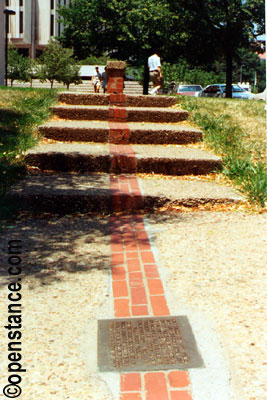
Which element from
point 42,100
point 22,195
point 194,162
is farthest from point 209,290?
point 42,100

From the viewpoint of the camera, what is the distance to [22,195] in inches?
214

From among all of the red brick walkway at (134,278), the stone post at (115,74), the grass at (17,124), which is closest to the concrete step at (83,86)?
the stone post at (115,74)

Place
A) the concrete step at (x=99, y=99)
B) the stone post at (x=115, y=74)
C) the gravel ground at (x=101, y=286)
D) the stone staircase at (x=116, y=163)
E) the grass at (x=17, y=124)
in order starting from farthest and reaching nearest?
1. the stone post at (x=115, y=74)
2. the concrete step at (x=99, y=99)
3. the grass at (x=17, y=124)
4. the stone staircase at (x=116, y=163)
5. the gravel ground at (x=101, y=286)

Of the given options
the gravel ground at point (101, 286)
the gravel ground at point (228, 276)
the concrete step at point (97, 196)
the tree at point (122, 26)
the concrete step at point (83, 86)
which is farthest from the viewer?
the concrete step at point (83, 86)

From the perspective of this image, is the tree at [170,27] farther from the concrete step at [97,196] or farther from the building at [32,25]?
the concrete step at [97,196]

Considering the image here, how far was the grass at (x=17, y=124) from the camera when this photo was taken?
6.31m

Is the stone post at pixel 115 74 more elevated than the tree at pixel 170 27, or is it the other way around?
the tree at pixel 170 27

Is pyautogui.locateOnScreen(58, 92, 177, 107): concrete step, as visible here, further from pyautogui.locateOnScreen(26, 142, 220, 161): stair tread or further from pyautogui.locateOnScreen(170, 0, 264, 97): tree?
pyautogui.locateOnScreen(170, 0, 264, 97): tree

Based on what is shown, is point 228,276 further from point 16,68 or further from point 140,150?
point 16,68

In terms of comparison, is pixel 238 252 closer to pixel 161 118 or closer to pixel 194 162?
pixel 194 162

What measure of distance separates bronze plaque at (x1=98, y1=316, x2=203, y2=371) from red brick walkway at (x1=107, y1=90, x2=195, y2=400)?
9 cm

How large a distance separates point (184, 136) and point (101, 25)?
93.8 feet

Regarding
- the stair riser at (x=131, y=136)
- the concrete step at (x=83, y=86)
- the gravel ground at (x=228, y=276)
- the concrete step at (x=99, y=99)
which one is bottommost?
the gravel ground at (x=228, y=276)

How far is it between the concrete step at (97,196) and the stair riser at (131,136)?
6.05 feet
